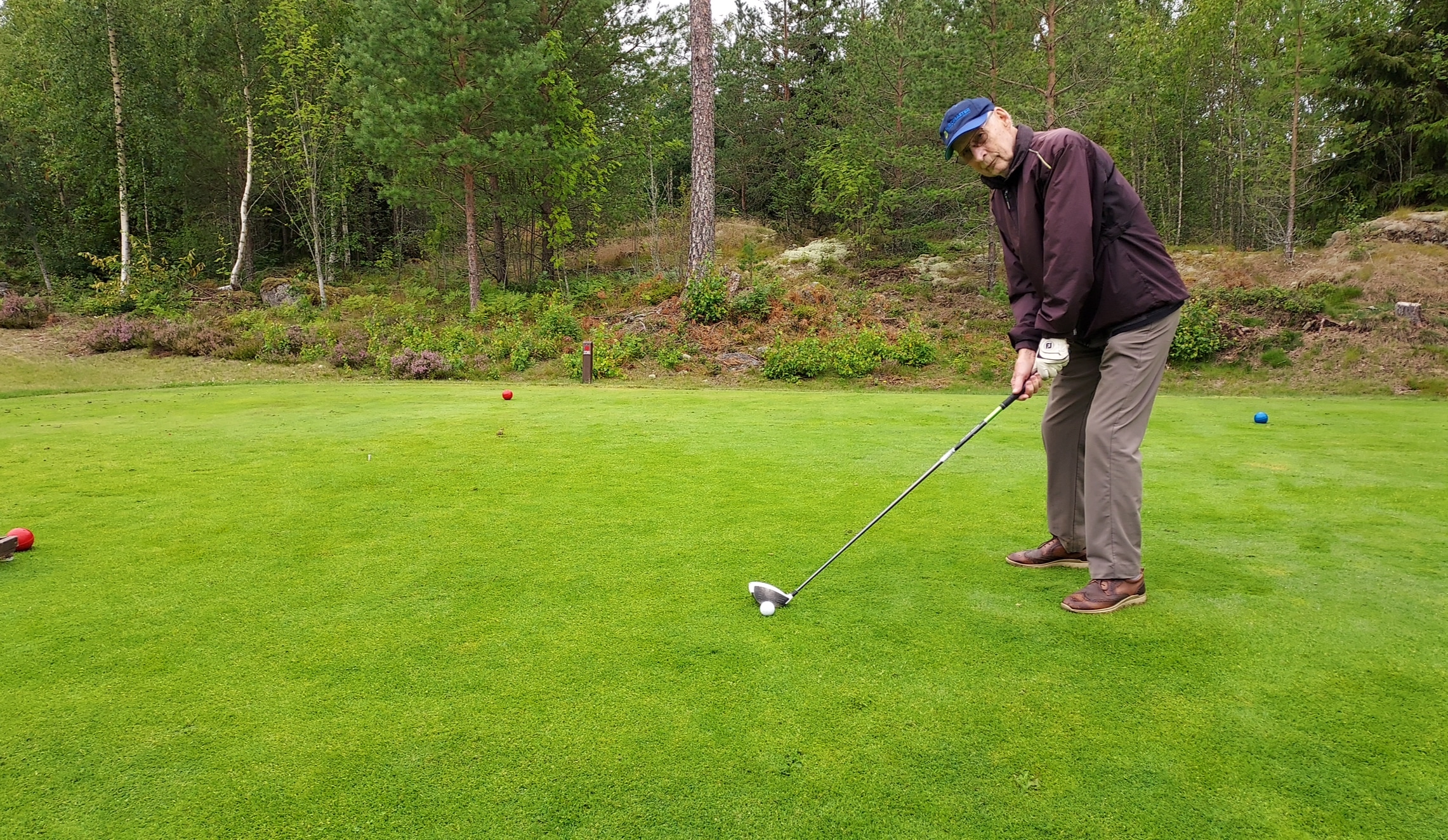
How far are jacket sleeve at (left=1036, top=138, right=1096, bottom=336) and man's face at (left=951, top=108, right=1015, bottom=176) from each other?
0.68 ft

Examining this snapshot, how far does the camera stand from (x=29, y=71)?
84.2 ft

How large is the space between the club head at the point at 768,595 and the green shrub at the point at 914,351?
1131 cm

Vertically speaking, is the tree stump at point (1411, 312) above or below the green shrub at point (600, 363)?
above

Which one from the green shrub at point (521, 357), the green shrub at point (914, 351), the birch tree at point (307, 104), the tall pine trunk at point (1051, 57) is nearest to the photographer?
the green shrub at point (914, 351)

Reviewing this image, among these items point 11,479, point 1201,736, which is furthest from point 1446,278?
point 11,479

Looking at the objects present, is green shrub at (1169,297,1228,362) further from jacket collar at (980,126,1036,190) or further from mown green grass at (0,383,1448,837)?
jacket collar at (980,126,1036,190)

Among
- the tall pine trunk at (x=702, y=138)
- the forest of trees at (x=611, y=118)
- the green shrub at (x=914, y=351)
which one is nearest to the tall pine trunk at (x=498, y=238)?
the forest of trees at (x=611, y=118)

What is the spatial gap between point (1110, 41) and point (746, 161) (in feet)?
42.3

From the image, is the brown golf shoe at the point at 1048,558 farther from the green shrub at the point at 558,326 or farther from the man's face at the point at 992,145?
the green shrub at the point at 558,326

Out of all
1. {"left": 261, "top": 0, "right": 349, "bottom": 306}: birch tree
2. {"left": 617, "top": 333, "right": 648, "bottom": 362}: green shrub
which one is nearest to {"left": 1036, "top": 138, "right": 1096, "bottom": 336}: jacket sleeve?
{"left": 617, "top": 333, "right": 648, "bottom": 362}: green shrub

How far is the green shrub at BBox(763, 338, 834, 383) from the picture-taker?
1363 centimetres

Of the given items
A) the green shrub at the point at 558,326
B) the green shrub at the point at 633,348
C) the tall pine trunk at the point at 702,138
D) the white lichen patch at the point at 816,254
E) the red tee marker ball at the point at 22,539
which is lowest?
the red tee marker ball at the point at 22,539

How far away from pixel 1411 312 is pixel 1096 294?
13.1m

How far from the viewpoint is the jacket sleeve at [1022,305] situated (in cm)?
333
